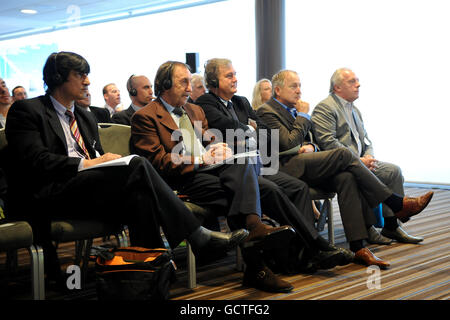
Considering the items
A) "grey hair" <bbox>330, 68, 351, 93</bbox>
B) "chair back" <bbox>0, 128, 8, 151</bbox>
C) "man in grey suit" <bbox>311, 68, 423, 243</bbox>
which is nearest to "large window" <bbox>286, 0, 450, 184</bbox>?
"man in grey suit" <bbox>311, 68, 423, 243</bbox>

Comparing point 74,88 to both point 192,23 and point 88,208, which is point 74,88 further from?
point 192,23

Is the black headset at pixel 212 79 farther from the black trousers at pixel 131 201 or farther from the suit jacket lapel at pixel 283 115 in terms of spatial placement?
the black trousers at pixel 131 201

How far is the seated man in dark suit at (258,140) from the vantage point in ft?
10.3

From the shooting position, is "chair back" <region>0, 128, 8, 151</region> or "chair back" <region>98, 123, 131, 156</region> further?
"chair back" <region>98, 123, 131, 156</region>

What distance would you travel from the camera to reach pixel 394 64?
7.24 metres

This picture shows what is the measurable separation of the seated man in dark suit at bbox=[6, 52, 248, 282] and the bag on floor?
18cm

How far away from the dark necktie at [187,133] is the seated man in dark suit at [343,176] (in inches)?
28.8

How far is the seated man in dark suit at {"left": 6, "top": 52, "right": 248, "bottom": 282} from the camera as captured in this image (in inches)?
103

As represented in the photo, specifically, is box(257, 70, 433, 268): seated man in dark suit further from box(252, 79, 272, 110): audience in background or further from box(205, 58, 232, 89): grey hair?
box(252, 79, 272, 110): audience in background

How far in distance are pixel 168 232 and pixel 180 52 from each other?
7697 mm

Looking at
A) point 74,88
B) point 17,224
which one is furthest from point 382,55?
point 17,224

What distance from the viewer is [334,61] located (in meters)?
7.76

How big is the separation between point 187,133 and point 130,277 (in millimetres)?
1100

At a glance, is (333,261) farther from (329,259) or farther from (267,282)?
(267,282)
